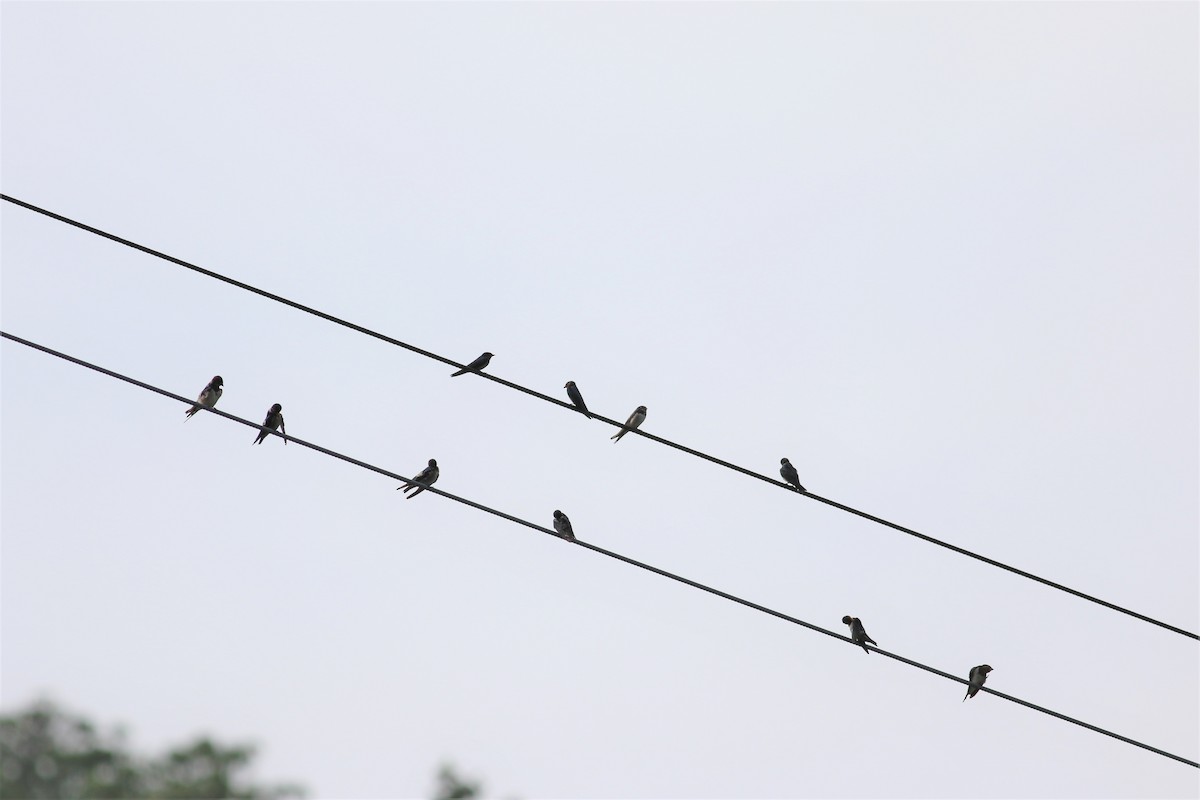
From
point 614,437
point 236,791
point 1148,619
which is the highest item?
point 236,791

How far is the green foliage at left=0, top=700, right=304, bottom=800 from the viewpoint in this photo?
42344 millimetres

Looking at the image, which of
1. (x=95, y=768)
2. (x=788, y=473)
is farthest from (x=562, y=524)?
(x=95, y=768)

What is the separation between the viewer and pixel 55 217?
10547 mm

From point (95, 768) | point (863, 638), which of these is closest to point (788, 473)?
point (863, 638)

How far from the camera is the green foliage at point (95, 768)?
139ft

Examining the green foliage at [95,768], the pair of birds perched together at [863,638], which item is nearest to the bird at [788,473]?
the pair of birds perched together at [863,638]

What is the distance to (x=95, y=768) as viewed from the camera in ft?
176

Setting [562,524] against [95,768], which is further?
[95,768]

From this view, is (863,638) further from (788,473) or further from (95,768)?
(95,768)

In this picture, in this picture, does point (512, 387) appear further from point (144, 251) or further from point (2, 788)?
point (2, 788)

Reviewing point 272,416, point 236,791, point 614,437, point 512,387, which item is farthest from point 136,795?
point 512,387

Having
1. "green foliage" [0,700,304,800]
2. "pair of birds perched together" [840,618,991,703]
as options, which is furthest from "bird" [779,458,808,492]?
"green foliage" [0,700,304,800]

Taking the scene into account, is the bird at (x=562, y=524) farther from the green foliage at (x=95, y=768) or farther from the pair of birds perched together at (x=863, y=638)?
the green foliage at (x=95, y=768)

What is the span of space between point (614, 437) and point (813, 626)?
6168mm
